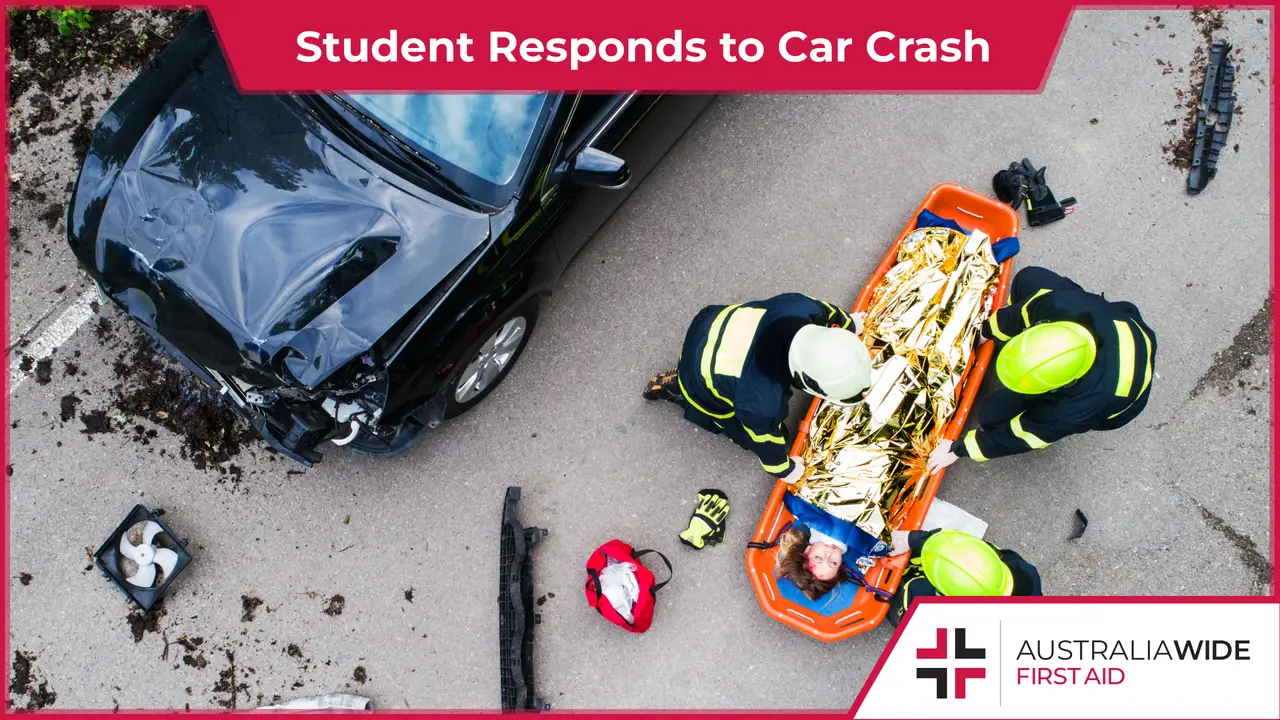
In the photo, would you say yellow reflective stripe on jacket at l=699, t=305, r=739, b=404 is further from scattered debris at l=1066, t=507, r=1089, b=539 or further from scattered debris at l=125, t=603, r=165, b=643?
scattered debris at l=125, t=603, r=165, b=643

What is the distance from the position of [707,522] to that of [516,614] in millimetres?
1063

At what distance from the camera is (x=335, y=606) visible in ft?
13.2

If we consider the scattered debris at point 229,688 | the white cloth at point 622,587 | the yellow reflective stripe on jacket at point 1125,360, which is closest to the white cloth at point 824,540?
the white cloth at point 622,587

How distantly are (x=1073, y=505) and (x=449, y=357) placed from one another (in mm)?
3278

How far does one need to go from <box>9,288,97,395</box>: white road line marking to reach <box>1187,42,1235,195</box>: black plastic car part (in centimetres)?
591

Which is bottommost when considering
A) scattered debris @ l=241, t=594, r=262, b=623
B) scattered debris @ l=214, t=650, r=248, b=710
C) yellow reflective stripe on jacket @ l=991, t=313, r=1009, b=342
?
scattered debris @ l=214, t=650, r=248, b=710

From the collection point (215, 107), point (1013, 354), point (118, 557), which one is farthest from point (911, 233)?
point (118, 557)

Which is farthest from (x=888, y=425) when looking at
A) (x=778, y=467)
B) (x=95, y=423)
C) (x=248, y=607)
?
(x=95, y=423)

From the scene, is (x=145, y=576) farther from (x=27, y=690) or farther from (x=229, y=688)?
(x=27, y=690)

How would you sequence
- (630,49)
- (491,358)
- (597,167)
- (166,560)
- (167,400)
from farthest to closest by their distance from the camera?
(167,400) < (166,560) < (491,358) < (630,49) < (597,167)

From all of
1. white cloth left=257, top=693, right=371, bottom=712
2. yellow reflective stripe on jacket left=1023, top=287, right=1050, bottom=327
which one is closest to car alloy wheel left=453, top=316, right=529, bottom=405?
white cloth left=257, top=693, right=371, bottom=712

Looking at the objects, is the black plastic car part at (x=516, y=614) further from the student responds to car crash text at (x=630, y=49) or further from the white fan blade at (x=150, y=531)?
the student responds to car crash text at (x=630, y=49)

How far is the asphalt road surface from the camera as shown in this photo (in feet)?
13.1

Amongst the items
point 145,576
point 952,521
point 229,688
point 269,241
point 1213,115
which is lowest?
point 952,521
